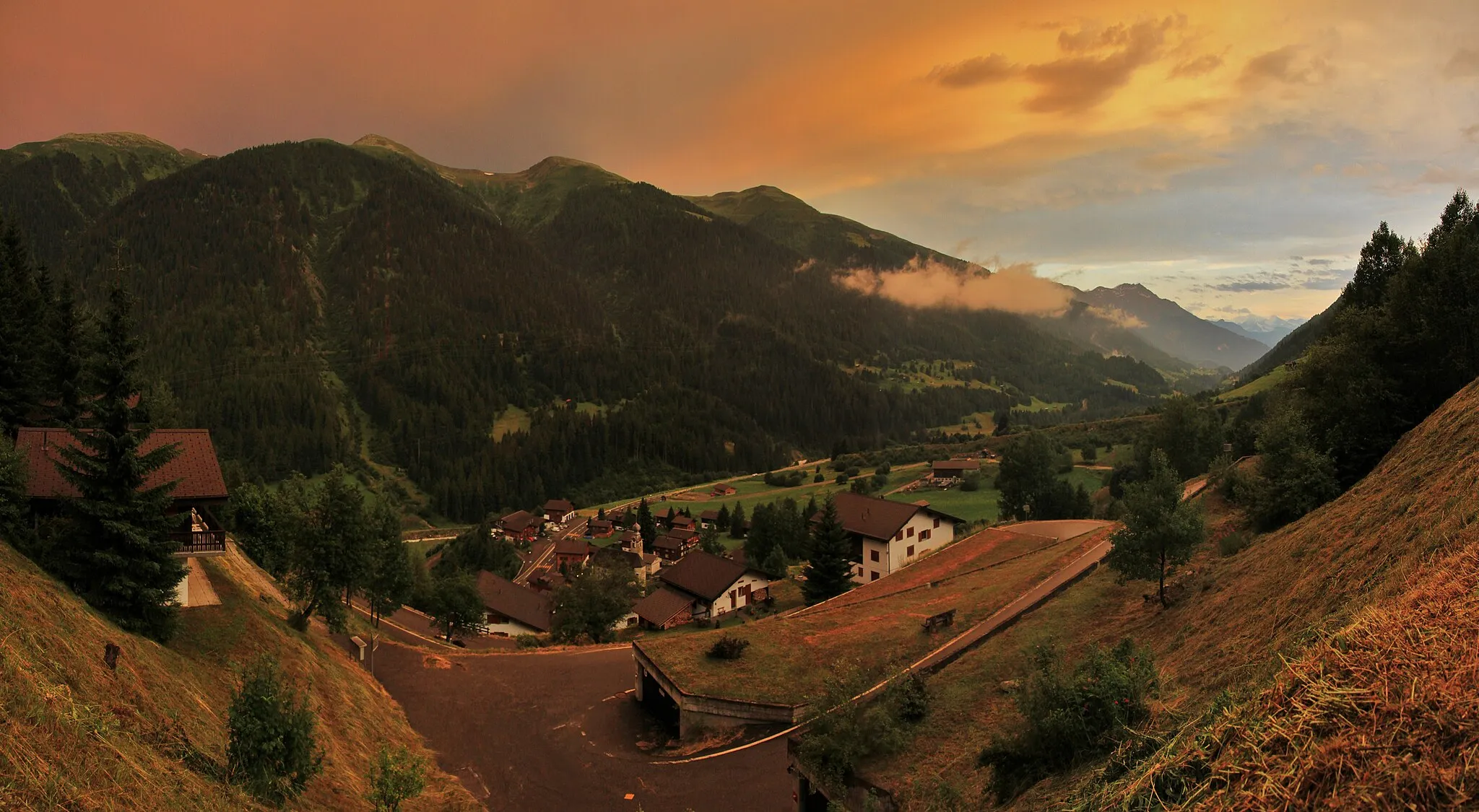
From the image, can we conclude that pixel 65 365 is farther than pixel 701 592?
No

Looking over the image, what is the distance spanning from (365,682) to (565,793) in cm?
1175

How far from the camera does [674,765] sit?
24.4 meters

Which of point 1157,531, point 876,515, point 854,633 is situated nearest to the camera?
point 1157,531

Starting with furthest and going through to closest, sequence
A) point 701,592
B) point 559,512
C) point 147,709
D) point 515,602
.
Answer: point 559,512 < point 515,602 < point 701,592 < point 147,709

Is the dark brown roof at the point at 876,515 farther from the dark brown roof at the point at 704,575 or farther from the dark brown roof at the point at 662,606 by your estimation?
the dark brown roof at the point at 662,606

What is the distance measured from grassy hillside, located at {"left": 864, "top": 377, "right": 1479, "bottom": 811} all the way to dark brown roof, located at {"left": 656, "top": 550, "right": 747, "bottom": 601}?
31.3 metres

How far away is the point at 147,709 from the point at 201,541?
41.5ft

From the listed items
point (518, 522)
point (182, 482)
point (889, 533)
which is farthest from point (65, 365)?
point (518, 522)

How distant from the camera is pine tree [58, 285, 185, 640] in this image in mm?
18109

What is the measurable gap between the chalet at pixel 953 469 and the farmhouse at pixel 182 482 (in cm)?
9363

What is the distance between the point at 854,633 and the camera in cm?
3041

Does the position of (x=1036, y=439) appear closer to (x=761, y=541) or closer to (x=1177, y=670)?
(x=761, y=541)

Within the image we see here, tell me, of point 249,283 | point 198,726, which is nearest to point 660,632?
point 198,726

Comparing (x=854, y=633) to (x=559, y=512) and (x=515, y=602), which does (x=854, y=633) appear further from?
(x=559, y=512)
